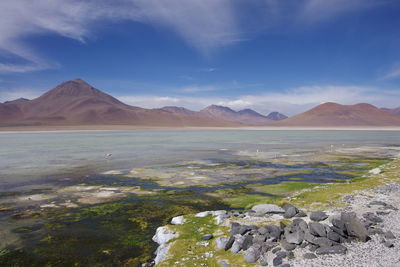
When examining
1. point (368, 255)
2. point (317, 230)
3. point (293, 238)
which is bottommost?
point (368, 255)

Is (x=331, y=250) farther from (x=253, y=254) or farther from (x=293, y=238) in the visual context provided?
(x=253, y=254)

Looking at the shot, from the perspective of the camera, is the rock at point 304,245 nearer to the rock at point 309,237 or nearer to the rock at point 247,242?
the rock at point 309,237

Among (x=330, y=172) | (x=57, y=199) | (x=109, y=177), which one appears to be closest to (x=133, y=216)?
(x=57, y=199)

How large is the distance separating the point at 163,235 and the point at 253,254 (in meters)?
3.42

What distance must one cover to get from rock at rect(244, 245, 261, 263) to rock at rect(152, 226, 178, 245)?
2.83 meters

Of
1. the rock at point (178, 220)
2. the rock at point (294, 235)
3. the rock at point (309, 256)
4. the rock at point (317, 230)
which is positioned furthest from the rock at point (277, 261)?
the rock at point (178, 220)

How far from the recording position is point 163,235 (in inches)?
369

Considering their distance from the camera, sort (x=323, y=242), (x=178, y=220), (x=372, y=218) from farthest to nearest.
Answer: (x=178, y=220) < (x=372, y=218) < (x=323, y=242)

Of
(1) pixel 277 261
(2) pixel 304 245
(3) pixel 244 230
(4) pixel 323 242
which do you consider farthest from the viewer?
(3) pixel 244 230

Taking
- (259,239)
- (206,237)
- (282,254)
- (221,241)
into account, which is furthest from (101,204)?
(282,254)

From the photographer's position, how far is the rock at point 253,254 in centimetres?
712

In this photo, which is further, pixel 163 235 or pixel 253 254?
pixel 163 235

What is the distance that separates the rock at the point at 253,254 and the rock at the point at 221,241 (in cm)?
89

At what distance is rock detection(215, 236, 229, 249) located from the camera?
8.10 meters
